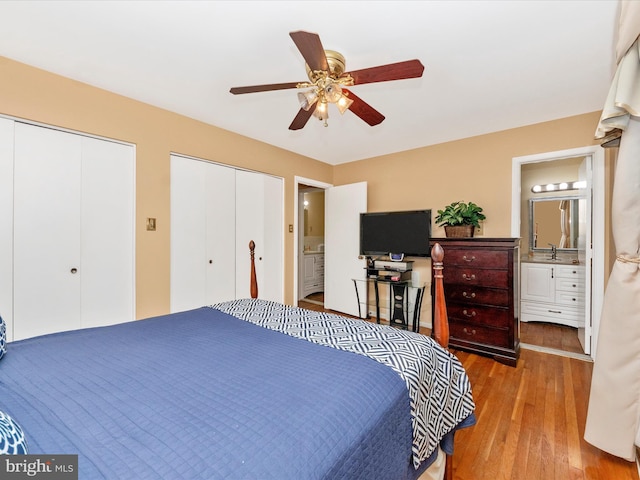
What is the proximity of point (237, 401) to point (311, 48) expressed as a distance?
1547 mm

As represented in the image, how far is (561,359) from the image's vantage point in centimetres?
295

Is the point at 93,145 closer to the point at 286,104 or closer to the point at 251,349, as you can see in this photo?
the point at 286,104

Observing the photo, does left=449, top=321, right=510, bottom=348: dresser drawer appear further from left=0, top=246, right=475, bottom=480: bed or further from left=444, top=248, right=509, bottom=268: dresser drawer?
left=0, top=246, right=475, bottom=480: bed

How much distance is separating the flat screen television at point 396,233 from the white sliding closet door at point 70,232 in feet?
9.39

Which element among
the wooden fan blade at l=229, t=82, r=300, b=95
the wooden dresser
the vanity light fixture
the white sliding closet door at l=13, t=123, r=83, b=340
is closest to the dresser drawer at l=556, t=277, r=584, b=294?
the vanity light fixture

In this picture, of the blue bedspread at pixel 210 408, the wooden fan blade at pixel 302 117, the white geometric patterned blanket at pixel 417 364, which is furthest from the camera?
the wooden fan blade at pixel 302 117

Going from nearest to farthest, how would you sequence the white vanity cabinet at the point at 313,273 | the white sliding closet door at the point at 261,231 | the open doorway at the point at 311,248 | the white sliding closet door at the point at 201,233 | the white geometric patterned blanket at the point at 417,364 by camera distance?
the white geometric patterned blanket at the point at 417,364, the white sliding closet door at the point at 201,233, the white sliding closet door at the point at 261,231, the open doorway at the point at 311,248, the white vanity cabinet at the point at 313,273

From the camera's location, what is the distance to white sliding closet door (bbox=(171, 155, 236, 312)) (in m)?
2.95

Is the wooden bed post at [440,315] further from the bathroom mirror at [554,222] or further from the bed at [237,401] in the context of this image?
the bathroom mirror at [554,222]

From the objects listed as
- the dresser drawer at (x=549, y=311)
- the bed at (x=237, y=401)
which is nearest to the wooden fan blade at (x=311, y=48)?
the bed at (x=237, y=401)

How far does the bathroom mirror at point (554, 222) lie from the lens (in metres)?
4.10

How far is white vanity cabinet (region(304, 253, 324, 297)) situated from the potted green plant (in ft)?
10.3

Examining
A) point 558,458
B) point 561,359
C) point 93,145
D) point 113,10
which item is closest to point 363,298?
point 561,359

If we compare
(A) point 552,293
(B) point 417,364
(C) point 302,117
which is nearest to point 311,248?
(A) point 552,293
